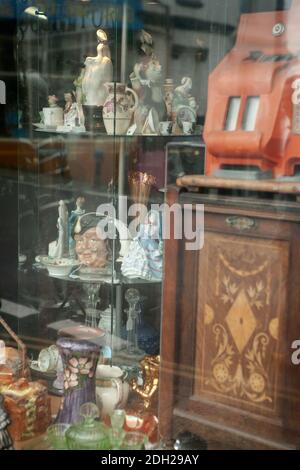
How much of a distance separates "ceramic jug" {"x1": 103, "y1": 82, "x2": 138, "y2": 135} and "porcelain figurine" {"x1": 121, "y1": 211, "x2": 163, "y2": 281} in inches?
12.6

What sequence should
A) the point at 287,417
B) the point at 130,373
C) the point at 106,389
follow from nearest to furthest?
the point at 287,417, the point at 106,389, the point at 130,373

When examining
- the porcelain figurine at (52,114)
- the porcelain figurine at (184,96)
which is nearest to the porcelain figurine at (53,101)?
the porcelain figurine at (52,114)

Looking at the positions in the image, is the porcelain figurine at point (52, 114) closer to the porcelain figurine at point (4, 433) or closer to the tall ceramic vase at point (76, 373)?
the tall ceramic vase at point (76, 373)

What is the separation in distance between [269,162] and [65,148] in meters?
0.95

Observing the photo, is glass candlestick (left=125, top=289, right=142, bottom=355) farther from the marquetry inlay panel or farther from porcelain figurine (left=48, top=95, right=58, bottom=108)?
porcelain figurine (left=48, top=95, right=58, bottom=108)

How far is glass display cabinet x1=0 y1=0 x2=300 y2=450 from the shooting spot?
73.8 inches

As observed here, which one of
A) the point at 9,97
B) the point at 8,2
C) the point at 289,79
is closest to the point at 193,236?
the point at 289,79

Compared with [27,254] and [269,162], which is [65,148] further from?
[269,162]

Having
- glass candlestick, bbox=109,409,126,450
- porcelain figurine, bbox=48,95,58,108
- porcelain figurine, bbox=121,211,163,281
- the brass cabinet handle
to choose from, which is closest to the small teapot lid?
glass candlestick, bbox=109,409,126,450

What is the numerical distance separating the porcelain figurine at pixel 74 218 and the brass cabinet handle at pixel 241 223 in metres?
0.84

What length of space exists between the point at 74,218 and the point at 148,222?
0.35 m

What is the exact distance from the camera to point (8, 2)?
2572 millimetres

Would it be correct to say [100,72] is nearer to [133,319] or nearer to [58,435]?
[133,319]

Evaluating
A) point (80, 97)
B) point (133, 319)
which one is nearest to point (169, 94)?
point (80, 97)
